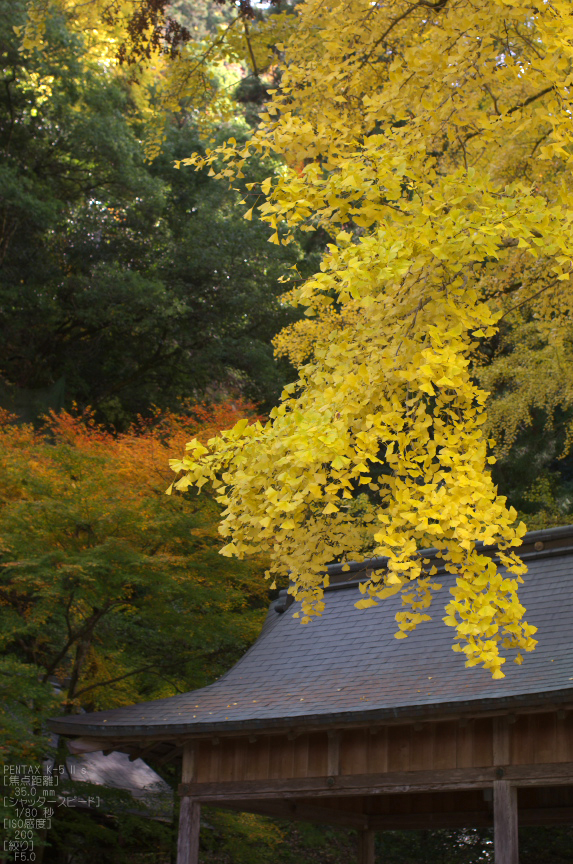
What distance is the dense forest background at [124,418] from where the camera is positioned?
8.28 metres

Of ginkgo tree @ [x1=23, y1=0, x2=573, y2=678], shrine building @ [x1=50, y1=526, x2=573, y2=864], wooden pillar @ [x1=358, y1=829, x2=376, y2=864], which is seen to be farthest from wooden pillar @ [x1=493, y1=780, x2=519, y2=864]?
wooden pillar @ [x1=358, y1=829, x2=376, y2=864]

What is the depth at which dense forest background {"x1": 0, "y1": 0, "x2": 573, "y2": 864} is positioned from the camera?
326 inches

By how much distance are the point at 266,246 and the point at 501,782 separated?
16663mm

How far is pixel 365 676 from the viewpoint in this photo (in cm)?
597

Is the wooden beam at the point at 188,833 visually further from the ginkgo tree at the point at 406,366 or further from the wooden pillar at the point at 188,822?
the ginkgo tree at the point at 406,366

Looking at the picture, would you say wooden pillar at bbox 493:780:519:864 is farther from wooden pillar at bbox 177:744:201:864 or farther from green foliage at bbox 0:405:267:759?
green foliage at bbox 0:405:267:759

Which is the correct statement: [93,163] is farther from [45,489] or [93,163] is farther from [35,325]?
[45,489]

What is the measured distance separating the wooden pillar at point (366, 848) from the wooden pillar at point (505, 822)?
3306 mm

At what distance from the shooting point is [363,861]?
7809 millimetres

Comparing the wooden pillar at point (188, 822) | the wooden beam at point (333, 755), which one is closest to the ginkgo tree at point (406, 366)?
the wooden beam at point (333, 755)

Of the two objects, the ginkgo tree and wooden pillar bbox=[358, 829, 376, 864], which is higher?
the ginkgo tree

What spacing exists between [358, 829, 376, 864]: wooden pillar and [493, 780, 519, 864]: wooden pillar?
3.31 meters

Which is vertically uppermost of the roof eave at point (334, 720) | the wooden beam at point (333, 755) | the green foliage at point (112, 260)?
the green foliage at point (112, 260)

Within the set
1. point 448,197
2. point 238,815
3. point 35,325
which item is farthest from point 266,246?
point 448,197
